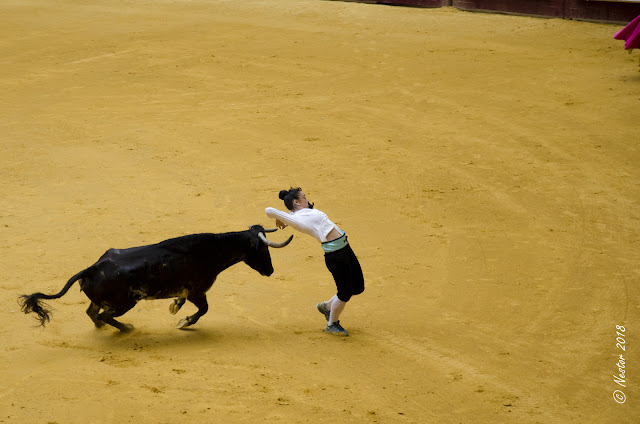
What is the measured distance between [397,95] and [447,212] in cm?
493

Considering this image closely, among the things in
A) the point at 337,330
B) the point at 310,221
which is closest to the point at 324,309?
the point at 337,330

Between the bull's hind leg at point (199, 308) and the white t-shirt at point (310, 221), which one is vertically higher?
the white t-shirt at point (310, 221)

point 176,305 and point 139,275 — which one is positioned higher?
point 139,275

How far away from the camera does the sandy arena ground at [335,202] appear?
5770mm

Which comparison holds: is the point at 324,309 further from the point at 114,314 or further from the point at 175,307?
the point at 114,314

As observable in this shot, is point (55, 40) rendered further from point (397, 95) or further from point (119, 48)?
point (397, 95)

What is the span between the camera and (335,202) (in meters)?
10.1

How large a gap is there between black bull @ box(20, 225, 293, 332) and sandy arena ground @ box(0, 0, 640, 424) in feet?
0.97

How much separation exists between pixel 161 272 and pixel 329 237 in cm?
144

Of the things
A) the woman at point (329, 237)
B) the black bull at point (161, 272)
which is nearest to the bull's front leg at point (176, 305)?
the black bull at point (161, 272)

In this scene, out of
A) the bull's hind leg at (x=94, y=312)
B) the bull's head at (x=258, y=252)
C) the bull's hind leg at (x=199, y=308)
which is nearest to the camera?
the bull's hind leg at (x=94, y=312)

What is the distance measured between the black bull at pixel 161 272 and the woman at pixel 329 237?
24 centimetres

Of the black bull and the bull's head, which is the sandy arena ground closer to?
the black bull

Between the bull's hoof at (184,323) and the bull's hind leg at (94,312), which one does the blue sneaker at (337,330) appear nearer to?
the bull's hoof at (184,323)
